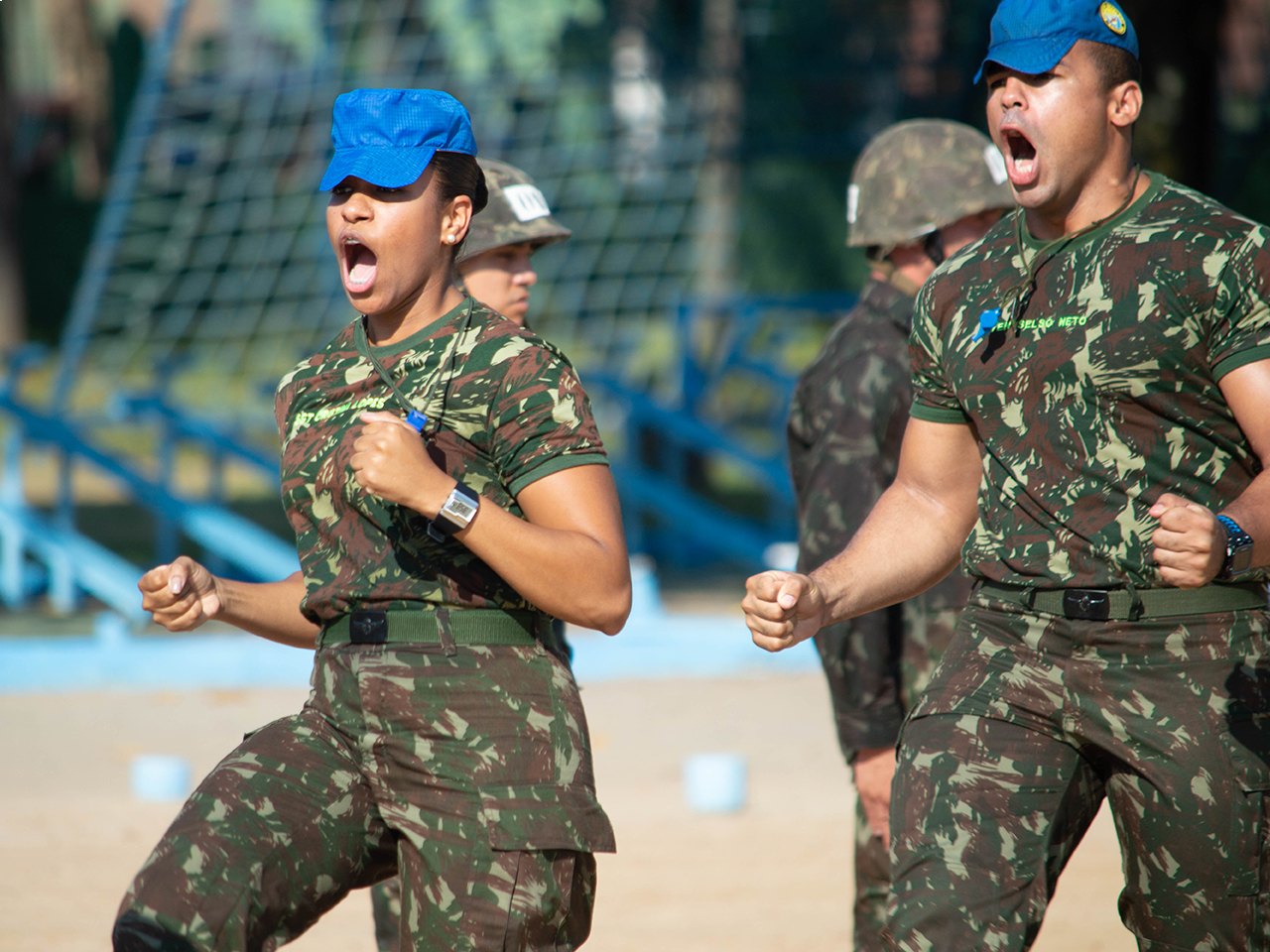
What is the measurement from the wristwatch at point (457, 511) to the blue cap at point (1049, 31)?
4.24 ft

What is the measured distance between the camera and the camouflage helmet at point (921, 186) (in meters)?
4.61

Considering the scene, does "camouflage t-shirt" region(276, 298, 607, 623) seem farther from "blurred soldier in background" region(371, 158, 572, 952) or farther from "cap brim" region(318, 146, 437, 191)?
"blurred soldier in background" region(371, 158, 572, 952)

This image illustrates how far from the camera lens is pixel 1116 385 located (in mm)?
3256

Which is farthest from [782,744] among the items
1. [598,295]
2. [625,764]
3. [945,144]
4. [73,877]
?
[598,295]

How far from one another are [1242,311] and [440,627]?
1.48 meters

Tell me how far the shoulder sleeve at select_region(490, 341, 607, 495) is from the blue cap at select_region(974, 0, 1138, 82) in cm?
102

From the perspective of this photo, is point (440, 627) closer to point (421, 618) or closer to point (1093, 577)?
point (421, 618)

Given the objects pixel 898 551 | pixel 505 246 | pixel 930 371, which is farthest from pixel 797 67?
pixel 898 551

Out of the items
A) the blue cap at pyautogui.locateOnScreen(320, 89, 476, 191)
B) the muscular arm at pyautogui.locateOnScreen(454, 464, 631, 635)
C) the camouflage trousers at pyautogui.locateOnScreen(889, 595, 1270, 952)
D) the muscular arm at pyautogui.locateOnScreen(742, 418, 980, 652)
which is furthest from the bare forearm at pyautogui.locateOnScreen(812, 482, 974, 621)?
the blue cap at pyautogui.locateOnScreen(320, 89, 476, 191)

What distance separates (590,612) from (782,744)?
5127mm

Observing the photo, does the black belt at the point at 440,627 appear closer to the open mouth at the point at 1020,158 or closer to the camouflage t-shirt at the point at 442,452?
the camouflage t-shirt at the point at 442,452

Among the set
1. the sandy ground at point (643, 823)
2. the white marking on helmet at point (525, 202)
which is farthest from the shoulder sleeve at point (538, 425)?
the sandy ground at point (643, 823)

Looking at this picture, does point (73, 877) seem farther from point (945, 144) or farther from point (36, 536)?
point (36, 536)

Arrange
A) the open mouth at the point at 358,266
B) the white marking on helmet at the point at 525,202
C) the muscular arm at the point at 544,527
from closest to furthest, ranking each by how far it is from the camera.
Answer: the muscular arm at the point at 544,527
the open mouth at the point at 358,266
the white marking on helmet at the point at 525,202
